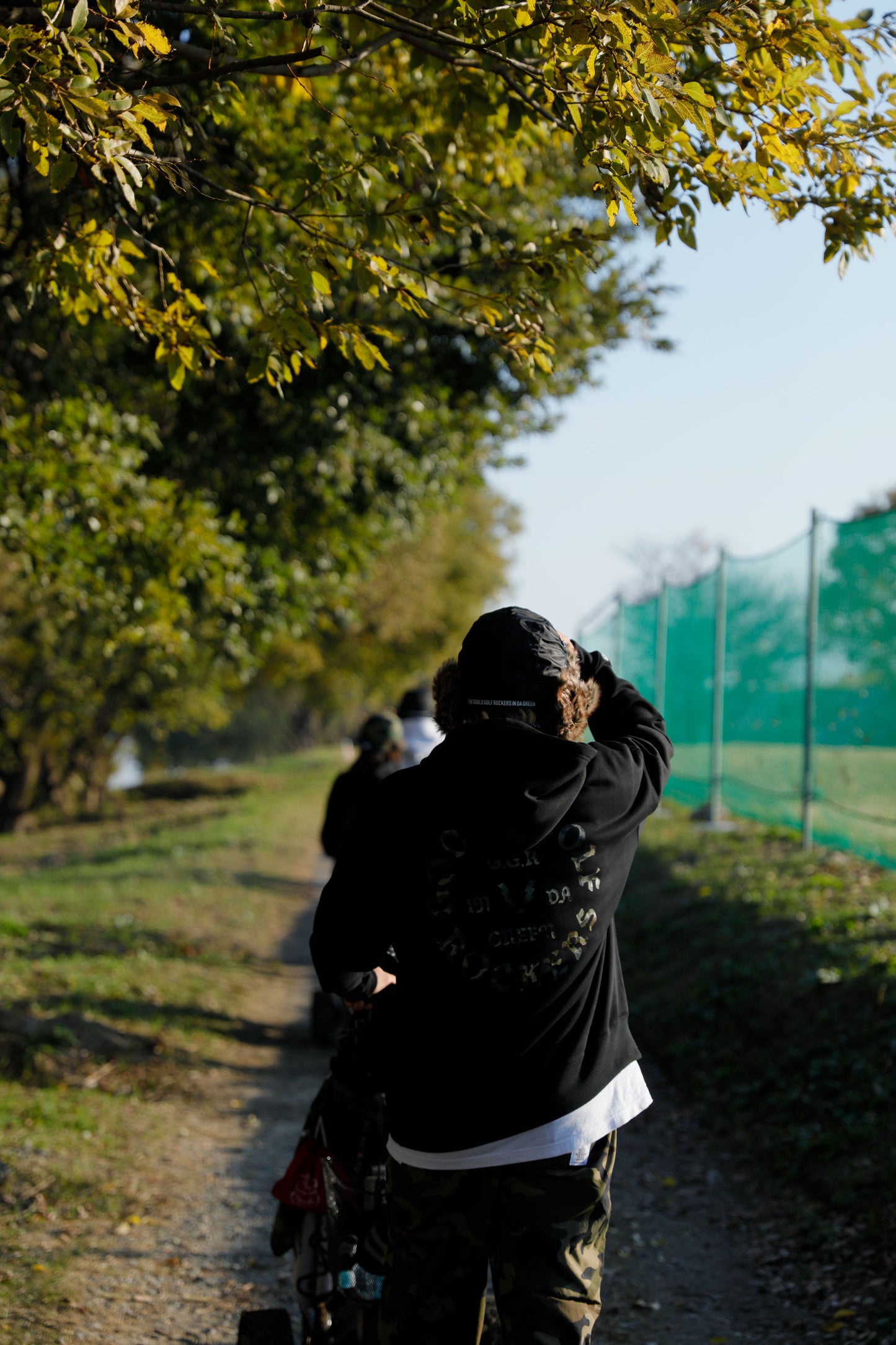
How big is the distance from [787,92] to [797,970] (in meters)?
4.37

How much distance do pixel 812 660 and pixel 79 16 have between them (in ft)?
20.6

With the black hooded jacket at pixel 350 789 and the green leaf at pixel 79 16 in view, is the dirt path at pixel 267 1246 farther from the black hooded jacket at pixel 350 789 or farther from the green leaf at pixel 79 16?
the green leaf at pixel 79 16

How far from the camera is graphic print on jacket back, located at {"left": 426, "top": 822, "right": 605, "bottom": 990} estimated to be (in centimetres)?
224

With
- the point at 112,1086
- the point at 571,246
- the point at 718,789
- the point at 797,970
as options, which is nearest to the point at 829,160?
the point at 571,246

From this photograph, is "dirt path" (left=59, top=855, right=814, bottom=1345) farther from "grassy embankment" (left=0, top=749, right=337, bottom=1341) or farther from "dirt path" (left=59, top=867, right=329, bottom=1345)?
"grassy embankment" (left=0, top=749, right=337, bottom=1341)

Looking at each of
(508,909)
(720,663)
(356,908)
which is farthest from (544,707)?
(720,663)

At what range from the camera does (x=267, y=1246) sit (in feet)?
14.6

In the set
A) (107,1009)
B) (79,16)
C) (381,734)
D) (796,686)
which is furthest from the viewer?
(796,686)

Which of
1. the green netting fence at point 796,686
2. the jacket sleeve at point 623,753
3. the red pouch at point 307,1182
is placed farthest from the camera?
the green netting fence at point 796,686

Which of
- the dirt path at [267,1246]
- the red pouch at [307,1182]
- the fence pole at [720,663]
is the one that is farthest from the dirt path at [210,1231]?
the fence pole at [720,663]

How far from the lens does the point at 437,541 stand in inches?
1057

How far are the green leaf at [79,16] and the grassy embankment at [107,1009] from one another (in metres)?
3.64

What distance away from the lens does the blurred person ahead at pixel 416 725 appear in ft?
22.4

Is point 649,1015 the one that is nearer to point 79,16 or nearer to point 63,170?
point 63,170
